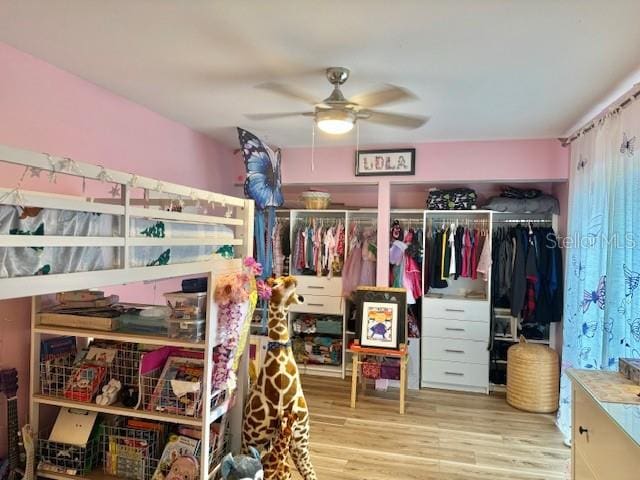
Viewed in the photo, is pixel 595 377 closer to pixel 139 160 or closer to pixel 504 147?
pixel 504 147

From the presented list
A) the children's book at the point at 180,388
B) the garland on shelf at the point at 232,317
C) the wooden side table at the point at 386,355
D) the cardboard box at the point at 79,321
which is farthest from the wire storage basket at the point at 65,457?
the wooden side table at the point at 386,355

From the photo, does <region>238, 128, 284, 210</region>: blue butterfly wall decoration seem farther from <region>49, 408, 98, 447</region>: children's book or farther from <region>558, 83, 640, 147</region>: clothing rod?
<region>558, 83, 640, 147</region>: clothing rod

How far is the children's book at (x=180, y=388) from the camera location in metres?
2.16

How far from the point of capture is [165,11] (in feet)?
6.21

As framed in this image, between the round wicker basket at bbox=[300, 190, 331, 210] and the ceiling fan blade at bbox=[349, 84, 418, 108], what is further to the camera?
the round wicker basket at bbox=[300, 190, 331, 210]

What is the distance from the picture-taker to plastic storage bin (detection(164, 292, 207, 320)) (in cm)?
215

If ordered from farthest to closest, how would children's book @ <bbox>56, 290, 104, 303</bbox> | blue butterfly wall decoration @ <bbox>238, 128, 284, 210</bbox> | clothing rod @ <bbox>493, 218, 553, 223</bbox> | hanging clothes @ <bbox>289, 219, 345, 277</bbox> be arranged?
hanging clothes @ <bbox>289, 219, 345, 277</bbox>
clothing rod @ <bbox>493, 218, 553, 223</bbox>
blue butterfly wall decoration @ <bbox>238, 128, 284, 210</bbox>
children's book @ <bbox>56, 290, 104, 303</bbox>

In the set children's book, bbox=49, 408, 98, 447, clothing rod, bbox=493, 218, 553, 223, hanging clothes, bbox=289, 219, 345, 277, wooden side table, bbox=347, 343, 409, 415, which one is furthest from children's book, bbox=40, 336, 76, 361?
clothing rod, bbox=493, 218, 553, 223

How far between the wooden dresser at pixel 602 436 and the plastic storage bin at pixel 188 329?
1.82 metres

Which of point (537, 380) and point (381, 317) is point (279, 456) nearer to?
point (381, 317)

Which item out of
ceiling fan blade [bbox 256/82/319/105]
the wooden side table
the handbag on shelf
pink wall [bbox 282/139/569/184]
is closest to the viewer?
ceiling fan blade [bbox 256/82/319/105]

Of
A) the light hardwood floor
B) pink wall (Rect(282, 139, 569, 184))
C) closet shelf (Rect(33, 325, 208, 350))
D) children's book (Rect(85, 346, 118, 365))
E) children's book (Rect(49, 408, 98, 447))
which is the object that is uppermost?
pink wall (Rect(282, 139, 569, 184))

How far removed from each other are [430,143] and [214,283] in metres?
2.77

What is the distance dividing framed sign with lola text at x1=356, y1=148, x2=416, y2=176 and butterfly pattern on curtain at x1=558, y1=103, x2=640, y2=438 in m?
1.37
